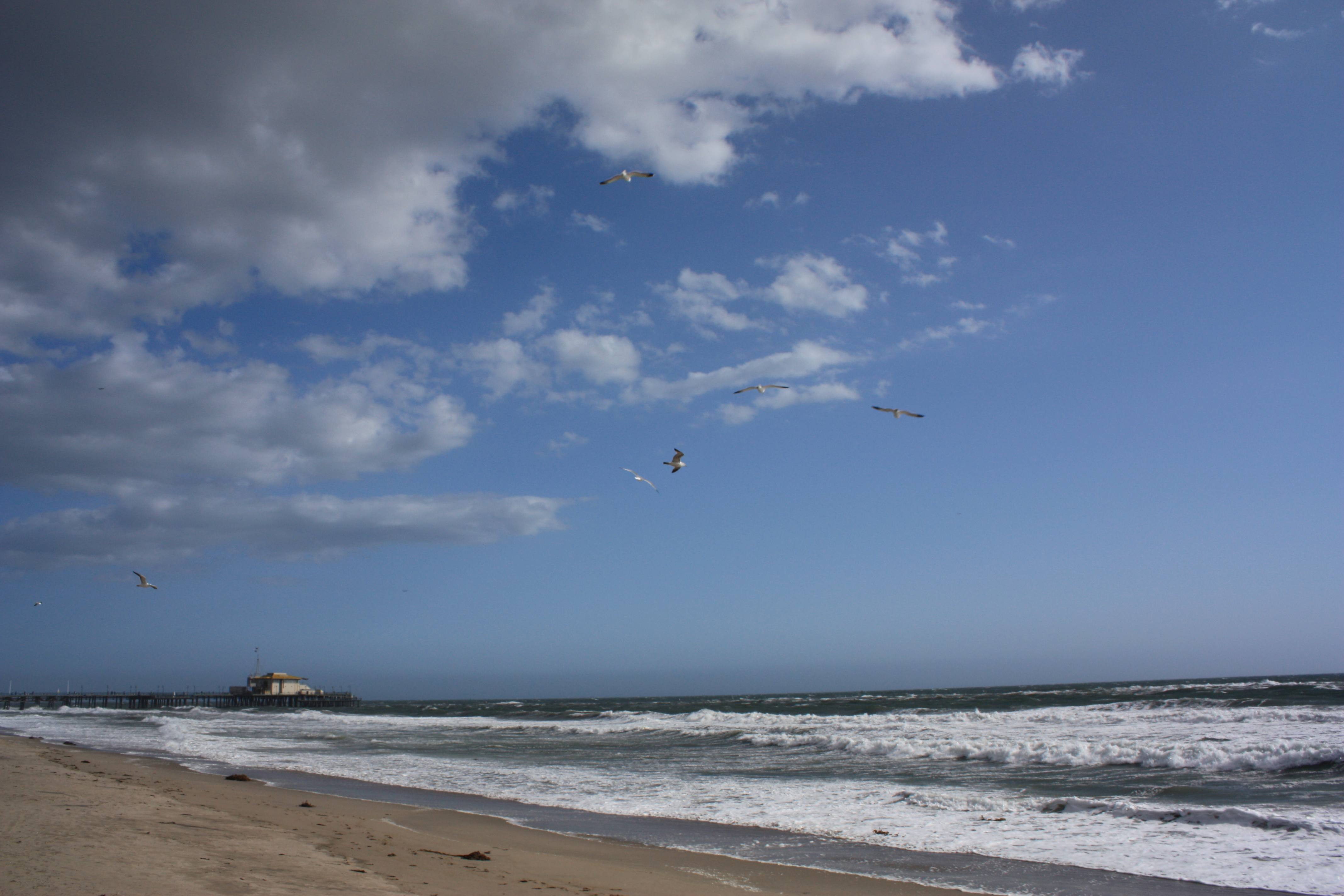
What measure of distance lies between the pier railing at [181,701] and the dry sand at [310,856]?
85.2 metres

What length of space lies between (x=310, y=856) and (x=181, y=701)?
335 ft

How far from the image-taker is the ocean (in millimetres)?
8148

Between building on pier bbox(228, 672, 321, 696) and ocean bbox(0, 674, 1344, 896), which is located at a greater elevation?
ocean bbox(0, 674, 1344, 896)

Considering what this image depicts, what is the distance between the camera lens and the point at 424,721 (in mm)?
45312

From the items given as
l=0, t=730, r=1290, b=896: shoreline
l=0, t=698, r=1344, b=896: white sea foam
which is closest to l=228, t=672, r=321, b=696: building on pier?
l=0, t=698, r=1344, b=896: white sea foam

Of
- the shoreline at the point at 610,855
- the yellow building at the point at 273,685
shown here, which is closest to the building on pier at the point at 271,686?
the yellow building at the point at 273,685

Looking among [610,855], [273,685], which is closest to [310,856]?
[610,855]

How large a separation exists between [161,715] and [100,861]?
62.0 metres

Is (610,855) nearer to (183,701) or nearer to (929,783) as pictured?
(929,783)

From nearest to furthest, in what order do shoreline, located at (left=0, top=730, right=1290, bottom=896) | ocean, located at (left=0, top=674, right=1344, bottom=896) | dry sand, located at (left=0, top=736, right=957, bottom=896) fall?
dry sand, located at (left=0, top=736, right=957, bottom=896), shoreline, located at (left=0, top=730, right=1290, bottom=896), ocean, located at (left=0, top=674, right=1344, bottom=896)

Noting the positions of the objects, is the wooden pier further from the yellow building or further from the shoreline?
the shoreline

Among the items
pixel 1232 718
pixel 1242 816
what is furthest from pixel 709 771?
pixel 1232 718

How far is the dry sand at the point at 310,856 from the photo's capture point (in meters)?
5.70

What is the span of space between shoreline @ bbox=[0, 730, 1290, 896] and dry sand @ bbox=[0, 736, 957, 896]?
0.04 meters
